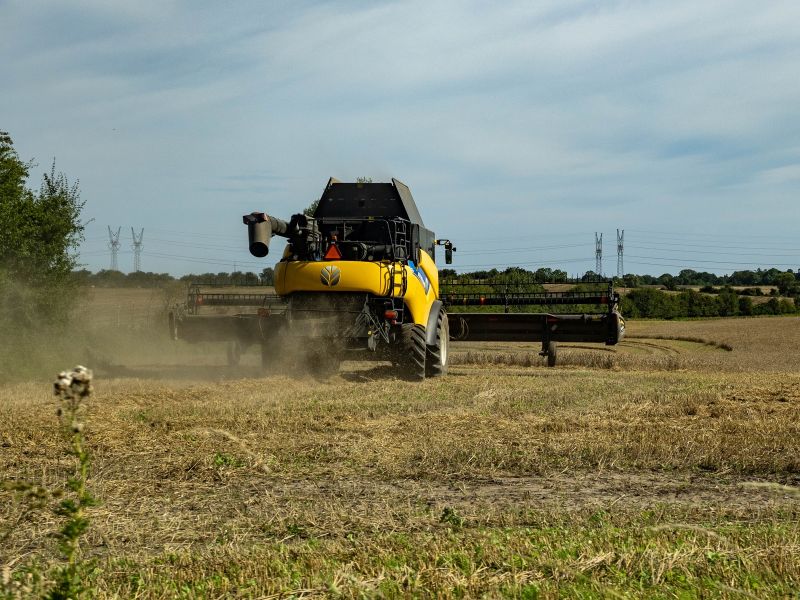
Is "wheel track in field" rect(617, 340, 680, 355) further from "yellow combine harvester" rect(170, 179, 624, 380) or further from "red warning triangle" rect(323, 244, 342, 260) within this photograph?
"red warning triangle" rect(323, 244, 342, 260)

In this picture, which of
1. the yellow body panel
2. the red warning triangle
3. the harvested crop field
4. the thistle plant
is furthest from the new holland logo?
the thistle plant

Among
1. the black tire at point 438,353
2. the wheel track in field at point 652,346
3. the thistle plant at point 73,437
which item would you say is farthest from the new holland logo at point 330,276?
the wheel track in field at point 652,346

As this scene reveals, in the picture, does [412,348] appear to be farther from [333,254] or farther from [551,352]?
[551,352]

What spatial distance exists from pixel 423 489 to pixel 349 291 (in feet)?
26.2

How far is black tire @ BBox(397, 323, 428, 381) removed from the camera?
14.5 meters

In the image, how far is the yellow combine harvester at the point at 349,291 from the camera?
14305 mm

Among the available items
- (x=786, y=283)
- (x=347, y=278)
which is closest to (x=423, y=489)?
(x=347, y=278)

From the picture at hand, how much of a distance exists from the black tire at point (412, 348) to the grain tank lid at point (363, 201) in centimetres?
225

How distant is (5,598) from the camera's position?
125 inches

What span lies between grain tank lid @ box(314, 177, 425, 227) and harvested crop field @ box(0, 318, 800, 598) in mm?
3552

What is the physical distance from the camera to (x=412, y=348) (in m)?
14.6

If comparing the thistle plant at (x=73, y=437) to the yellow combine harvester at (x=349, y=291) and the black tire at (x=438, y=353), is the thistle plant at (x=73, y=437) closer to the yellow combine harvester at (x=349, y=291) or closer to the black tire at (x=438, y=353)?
the yellow combine harvester at (x=349, y=291)

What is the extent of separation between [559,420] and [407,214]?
6.79m

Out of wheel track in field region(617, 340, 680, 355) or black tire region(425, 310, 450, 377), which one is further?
wheel track in field region(617, 340, 680, 355)
